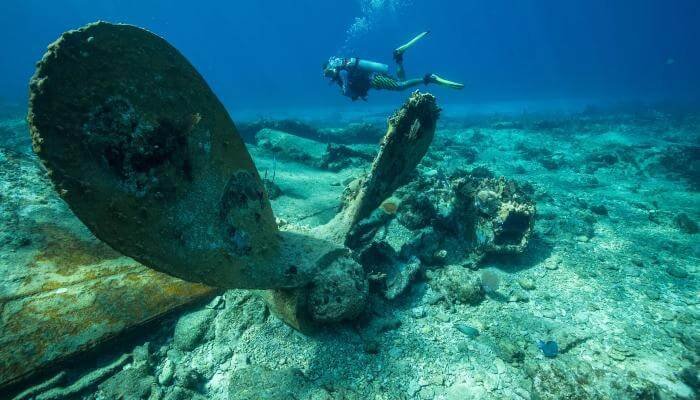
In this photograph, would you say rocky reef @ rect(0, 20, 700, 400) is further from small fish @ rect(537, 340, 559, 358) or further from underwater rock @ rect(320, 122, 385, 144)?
underwater rock @ rect(320, 122, 385, 144)

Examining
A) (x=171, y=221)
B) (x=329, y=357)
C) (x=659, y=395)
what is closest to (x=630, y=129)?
(x=659, y=395)

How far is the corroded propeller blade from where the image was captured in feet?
6.29

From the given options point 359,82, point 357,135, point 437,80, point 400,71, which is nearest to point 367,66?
point 359,82

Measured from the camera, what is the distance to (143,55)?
2.32m

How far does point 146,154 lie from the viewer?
2326 millimetres

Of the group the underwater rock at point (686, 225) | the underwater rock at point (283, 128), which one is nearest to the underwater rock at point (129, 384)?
the underwater rock at point (686, 225)

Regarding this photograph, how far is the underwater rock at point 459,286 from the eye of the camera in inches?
181

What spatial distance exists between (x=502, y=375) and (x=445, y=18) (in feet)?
456

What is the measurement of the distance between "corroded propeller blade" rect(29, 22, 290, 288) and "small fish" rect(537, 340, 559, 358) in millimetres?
3408

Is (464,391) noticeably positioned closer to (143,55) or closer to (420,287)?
(420,287)

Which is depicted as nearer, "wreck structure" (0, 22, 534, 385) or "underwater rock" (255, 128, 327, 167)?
"wreck structure" (0, 22, 534, 385)

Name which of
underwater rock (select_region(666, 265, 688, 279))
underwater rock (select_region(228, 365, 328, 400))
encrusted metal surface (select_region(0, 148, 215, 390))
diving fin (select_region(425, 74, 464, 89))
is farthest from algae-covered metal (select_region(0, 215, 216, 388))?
diving fin (select_region(425, 74, 464, 89))

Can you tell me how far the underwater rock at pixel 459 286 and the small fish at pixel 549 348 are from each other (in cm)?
91

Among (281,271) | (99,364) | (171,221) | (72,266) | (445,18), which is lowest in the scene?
(99,364)
